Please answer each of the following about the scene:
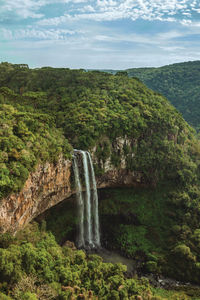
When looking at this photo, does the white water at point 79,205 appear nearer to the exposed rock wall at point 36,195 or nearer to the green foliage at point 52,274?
the exposed rock wall at point 36,195

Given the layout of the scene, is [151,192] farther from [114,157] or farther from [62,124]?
[62,124]

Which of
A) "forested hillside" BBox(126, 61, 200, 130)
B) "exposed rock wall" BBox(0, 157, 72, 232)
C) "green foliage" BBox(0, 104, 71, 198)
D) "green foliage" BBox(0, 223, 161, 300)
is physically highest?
"forested hillside" BBox(126, 61, 200, 130)

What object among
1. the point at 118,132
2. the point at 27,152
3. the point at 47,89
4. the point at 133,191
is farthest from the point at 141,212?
the point at 47,89

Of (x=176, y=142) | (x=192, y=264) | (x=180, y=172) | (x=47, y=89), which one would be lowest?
(x=192, y=264)

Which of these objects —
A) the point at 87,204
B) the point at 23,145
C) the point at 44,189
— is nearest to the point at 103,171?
the point at 87,204

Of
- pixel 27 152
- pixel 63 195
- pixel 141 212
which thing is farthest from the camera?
pixel 141 212

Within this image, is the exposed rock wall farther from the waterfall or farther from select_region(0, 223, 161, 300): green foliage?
select_region(0, 223, 161, 300): green foliage

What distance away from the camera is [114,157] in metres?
27.4

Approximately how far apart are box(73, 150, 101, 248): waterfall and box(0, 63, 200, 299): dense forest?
52.1 inches

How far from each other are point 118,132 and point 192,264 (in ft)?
47.3

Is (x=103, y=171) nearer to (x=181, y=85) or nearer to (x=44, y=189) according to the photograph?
(x=44, y=189)

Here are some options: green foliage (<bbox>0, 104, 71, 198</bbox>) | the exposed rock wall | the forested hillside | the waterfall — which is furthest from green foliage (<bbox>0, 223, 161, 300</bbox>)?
the forested hillside

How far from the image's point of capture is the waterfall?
78.4 ft

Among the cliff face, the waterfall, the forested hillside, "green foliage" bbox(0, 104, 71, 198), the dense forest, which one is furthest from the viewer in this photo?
the forested hillside
